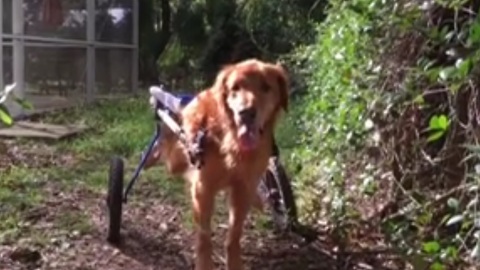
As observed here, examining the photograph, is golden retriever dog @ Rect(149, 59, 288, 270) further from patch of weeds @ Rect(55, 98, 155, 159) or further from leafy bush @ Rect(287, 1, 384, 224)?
patch of weeds @ Rect(55, 98, 155, 159)

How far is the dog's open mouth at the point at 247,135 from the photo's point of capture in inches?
147

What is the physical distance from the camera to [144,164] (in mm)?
5059

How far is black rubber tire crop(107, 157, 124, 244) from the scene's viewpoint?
461 cm

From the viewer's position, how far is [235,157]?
387 centimetres

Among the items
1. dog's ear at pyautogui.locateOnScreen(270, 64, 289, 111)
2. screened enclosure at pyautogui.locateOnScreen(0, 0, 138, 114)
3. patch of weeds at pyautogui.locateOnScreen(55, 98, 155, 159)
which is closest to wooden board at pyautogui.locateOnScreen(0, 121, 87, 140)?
patch of weeds at pyautogui.locateOnScreen(55, 98, 155, 159)

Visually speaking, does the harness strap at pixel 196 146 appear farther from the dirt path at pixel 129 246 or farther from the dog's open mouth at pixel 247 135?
the dirt path at pixel 129 246

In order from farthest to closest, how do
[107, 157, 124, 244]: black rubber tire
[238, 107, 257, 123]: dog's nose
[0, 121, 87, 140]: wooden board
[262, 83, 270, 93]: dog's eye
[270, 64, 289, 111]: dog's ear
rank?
[0, 121, 87, 140]: wooden board
[107, 157, 124, 244]: black rubber tire
[270, 64, 289, 111]: dog's ear
[262, 83, 270, 93]: dog's eye
[238, 107, 257, 123]: dog's nose

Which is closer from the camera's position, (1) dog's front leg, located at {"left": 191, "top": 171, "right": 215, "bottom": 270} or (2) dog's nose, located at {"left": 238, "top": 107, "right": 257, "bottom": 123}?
(2) dog's nose, located at {"left": 238, "top": 107, "right": 257, "bottom": 123}

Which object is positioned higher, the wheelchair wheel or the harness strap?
the harness strap

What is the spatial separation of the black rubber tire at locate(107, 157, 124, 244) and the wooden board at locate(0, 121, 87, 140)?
180 inches

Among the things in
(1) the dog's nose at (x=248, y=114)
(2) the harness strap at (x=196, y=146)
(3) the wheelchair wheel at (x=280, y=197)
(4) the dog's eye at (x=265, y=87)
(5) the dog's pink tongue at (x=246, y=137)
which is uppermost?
(4) the dog's eye at (x=265, y=87)

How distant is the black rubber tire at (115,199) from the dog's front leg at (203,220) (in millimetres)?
685

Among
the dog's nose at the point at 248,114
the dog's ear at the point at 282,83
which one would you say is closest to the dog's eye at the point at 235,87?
the dog's nose at the point at 248,114

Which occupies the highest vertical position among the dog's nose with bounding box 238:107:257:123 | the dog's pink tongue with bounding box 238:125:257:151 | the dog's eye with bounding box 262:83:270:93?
the dog's eye with bounding box 262:83:270:93
